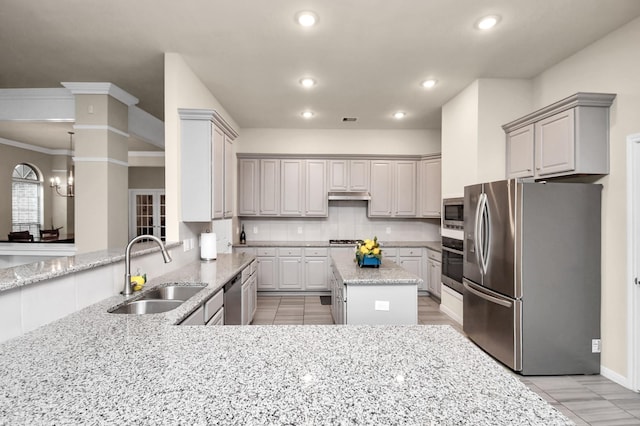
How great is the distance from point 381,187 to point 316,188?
117 centimetres

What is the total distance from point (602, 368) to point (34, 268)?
14.0 ft

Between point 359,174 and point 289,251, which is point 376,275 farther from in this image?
point 359,174

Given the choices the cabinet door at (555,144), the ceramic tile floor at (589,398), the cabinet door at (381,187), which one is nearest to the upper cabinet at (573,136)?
the cabinet door at (555,144)

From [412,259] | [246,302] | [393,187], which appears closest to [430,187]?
[393,187]

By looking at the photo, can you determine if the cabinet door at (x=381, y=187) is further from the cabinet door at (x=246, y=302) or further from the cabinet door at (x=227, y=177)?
the cabinet door at (x=246, y=302)

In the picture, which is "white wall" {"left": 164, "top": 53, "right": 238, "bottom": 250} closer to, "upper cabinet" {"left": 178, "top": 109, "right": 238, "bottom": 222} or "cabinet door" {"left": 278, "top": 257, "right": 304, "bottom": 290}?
"upper cabinet" {"left": 178, "top": 109, "right": 238, "bottom": 222}

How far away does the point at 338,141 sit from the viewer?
595 cm

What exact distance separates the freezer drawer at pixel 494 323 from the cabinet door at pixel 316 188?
287 centimetres

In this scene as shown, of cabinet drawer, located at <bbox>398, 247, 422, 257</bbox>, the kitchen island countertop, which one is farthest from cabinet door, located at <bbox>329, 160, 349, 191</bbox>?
the kitchen island countertop

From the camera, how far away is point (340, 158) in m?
5.79

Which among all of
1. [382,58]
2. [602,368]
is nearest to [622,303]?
[602,368]

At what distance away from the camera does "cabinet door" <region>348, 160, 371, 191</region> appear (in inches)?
228

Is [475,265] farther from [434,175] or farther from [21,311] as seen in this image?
[21,311]

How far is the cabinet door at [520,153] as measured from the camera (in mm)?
3260
